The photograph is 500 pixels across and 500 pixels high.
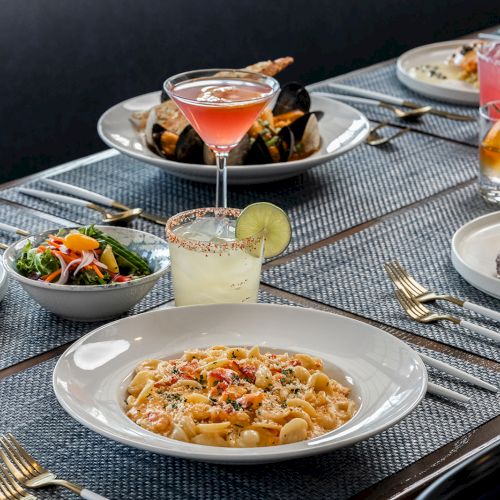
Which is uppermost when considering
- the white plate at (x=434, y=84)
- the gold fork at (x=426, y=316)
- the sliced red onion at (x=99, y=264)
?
the sliced red onion at (x=99, y=264)

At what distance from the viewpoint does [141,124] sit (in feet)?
6.93

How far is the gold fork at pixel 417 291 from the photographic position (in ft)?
4.71

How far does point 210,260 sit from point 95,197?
23.0 inches

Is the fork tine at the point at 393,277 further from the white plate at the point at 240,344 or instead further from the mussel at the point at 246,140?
the mussel at the point at 246,140

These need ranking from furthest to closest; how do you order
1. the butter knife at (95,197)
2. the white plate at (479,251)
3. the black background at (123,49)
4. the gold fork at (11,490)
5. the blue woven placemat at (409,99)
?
the black background at (123,49)
the blue woven placemat at (409,99)
the butter knife at (95,197)
the white plate at (479,251)
the gold fork at (11,490)

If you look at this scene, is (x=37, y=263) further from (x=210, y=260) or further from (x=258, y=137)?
(x=258, y=137)

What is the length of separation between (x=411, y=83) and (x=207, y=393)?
1.59 metres

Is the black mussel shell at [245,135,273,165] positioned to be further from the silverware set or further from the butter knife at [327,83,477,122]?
the butter knife at [327,83,477,122]

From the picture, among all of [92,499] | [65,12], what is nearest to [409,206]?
[92,499]

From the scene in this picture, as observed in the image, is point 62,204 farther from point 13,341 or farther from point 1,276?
point 13,341

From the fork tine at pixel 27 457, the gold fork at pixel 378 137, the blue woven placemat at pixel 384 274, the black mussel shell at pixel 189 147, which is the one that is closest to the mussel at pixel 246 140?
the black mussel shell at pixel 189 147

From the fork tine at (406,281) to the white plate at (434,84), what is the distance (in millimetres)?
956

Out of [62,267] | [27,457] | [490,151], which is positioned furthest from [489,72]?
[27,457]

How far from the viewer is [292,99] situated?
220 cm
